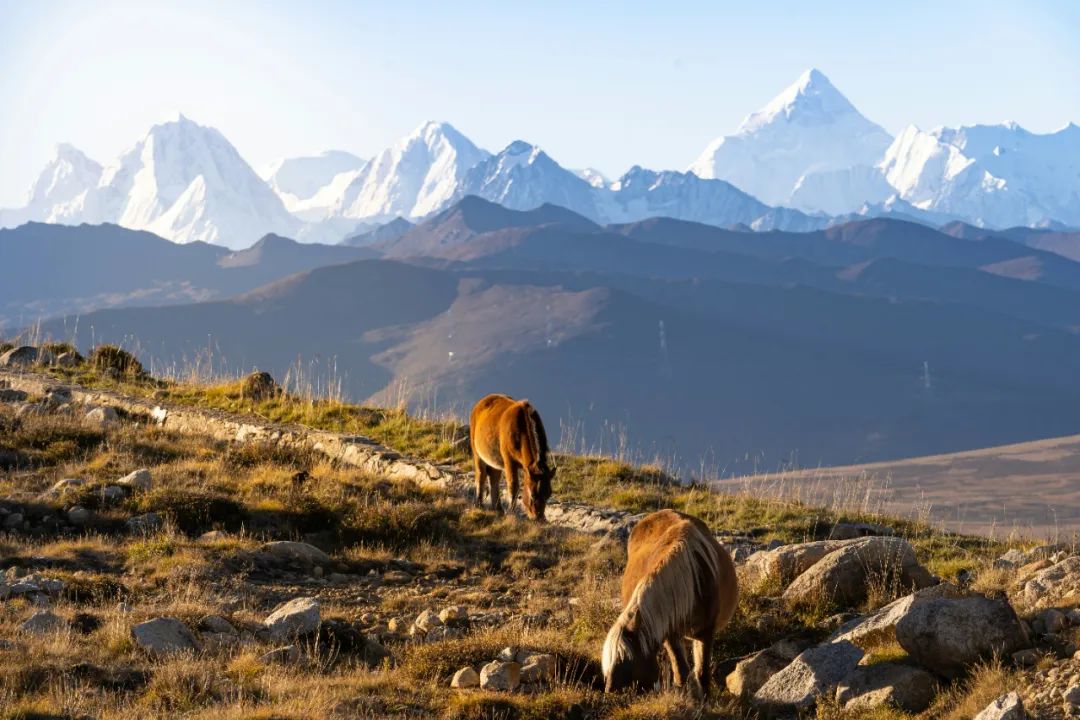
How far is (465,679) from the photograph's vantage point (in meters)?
9.45

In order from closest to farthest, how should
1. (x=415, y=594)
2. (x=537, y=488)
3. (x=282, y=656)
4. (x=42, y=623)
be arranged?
(x=282, y=656)
(x=42, y=623)
(x=415, y=594)
(x=537, y=488)

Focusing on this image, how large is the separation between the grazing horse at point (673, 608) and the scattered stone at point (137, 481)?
9.75 m

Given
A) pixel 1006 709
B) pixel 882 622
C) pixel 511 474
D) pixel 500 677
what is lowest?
pixel 500 677

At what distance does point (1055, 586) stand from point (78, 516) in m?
12.7

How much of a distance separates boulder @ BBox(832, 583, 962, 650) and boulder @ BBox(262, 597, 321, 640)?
5.01 metres

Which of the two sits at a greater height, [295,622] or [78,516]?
[78,516]

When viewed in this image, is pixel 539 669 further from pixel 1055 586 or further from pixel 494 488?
pixel 494 488

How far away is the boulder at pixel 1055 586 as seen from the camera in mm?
10156

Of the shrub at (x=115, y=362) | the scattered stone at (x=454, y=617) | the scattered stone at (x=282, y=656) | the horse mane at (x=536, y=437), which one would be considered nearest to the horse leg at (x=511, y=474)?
the horse mane at (x=536, y=437)

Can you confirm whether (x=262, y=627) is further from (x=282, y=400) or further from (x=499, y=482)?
(x=282, y=400)

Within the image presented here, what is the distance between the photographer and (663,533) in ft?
33.3

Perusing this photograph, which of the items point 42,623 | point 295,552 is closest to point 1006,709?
point 42,623

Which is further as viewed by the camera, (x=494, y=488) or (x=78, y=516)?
(x=494, y=488)

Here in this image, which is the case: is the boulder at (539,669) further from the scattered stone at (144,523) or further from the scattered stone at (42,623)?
the scattered stone at (144,523)
